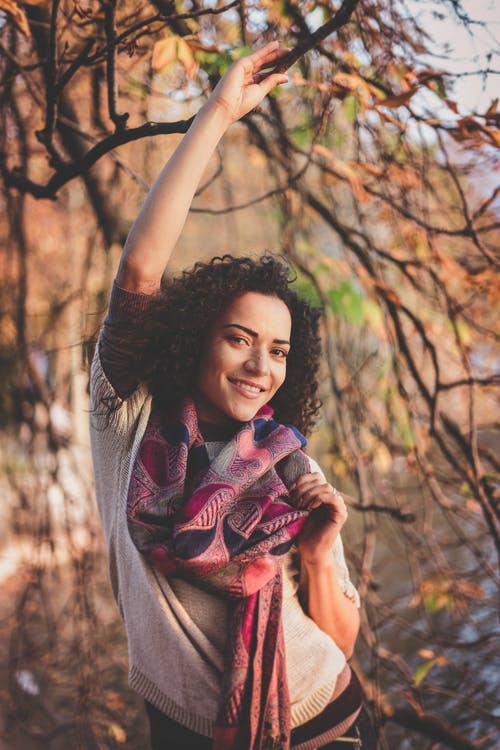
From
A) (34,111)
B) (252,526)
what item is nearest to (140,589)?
(252,526)

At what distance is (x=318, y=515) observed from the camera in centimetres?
114

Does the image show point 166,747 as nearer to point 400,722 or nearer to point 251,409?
point 251,409

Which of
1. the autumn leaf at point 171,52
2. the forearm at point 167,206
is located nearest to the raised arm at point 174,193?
the forearm at point 167,206

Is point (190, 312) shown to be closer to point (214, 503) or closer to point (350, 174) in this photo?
point (214, 503)

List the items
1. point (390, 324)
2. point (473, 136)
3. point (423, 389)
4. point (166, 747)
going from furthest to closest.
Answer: point (390, 324) → point (423, 389) → point (473, 136) → point (166, 747)

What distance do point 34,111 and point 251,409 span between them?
1767mm

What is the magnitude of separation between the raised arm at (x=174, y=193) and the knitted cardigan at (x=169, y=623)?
7.4 inches

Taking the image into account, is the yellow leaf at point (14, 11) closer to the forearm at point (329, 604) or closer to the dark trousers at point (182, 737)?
the forearm at point (329, 604)

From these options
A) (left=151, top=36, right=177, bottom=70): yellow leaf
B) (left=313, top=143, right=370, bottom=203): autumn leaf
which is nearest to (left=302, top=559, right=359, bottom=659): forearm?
(left=151, top=36, right=177, bottom=70): yellow leaf

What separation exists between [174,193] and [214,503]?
0.49 m

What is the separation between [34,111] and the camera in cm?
229

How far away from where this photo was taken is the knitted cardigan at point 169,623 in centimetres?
103

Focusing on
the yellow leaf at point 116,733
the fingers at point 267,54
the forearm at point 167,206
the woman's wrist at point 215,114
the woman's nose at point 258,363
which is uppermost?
the fingers at point 267,54

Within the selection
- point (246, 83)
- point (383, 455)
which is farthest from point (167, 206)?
point (383, 455)
